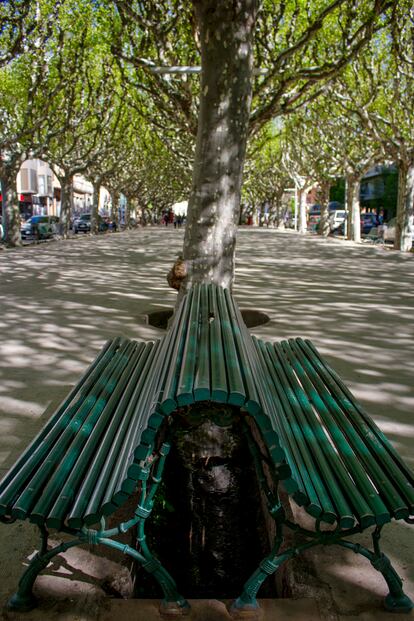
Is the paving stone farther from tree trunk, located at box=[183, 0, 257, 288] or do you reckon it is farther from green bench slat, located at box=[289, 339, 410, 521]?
tree trunk, located at box=[183, 0, 257, 288]

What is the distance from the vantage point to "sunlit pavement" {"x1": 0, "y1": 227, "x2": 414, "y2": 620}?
8.51 ft

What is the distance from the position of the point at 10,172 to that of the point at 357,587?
77.2ft

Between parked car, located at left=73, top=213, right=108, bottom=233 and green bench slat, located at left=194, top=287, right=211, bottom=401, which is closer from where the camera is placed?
green bench slat, located at left=194, top=287, right=211, bottom=401

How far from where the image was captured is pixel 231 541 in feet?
11.0

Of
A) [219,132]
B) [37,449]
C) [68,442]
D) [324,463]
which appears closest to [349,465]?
[324,463]

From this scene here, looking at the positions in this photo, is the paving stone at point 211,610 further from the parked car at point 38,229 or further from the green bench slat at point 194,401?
the parked car at point 38,229

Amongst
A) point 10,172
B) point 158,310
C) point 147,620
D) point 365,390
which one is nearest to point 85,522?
point 147,620

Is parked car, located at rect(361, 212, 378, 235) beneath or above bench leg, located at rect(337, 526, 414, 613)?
above

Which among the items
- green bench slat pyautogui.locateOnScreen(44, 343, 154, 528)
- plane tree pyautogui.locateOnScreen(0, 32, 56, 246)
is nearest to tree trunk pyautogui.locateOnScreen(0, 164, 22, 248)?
plane tree pyautogui.locateOnScreen(0, 32, 56, 246)

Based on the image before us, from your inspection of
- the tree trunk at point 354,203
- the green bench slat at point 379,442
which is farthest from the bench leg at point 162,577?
the tree trunk at point 354,203

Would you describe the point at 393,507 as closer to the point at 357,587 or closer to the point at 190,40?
the point at 357,587

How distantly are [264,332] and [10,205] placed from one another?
1937 cm

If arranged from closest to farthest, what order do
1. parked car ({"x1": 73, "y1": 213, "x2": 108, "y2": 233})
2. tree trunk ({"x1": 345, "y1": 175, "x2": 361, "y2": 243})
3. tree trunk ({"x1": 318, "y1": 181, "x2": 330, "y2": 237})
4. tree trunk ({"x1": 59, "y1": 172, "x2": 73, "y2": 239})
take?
tree trunk ({"x1": 345, "y1": 175, "x2": 361, "y2": 243}), tree trunk ({"x1": 59, "y1": 172, "x2": 73, "y2": 239}), tree trunk ({"x1": 318, "y1": 181, "x2": 330, "y2": 237}), parked car ({"x1": 73, "y1": 213, "x2": 108, "y2": 233})

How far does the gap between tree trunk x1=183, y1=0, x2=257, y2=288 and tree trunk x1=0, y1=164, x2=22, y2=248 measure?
18704 millimetres
